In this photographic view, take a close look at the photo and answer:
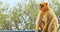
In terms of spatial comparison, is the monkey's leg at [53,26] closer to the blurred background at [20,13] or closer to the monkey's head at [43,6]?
the blurred background at [20,13]

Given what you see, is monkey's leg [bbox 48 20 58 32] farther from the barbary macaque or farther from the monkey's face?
the monkey's face

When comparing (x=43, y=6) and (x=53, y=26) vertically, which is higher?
(x=43, y=6)

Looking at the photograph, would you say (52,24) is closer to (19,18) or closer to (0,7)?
(19,18)

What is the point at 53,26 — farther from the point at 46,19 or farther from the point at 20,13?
the point at 20,13

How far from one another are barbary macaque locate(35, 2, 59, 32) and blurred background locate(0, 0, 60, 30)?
2.7 inches

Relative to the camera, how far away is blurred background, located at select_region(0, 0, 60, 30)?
286 centimetres

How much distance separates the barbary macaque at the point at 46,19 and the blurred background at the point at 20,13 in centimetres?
7

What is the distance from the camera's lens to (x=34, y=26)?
2855mm

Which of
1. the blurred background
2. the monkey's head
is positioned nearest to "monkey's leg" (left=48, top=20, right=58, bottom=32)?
the blurred background

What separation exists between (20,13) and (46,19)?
1.40 ft

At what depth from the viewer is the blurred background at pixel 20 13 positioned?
9.37ft

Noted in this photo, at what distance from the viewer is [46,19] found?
280 centimetres

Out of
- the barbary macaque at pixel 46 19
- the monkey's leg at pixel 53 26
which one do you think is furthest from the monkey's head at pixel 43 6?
the monkey's leg at pixel 53 26

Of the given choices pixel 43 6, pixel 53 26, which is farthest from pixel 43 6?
pixel 53 26
